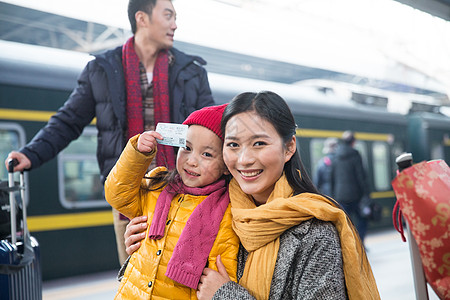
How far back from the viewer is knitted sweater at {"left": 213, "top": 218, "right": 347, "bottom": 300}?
130cm

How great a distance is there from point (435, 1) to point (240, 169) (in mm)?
2096

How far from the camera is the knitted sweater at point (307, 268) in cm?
130

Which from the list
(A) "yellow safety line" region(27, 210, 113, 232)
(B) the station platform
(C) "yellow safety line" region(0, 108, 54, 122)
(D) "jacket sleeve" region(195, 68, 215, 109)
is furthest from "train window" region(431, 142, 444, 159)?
(D) "jacket sleeve" region(195, 68, 215, 109)

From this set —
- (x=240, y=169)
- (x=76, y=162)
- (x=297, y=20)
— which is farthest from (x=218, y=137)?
(x=76, y=162)

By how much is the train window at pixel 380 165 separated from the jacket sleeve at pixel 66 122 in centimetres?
631

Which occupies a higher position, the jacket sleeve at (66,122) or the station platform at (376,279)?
the jacket sleeve at (66,122)

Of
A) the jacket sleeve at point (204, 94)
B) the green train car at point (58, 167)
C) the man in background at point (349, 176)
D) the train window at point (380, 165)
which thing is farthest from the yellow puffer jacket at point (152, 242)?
the train window at point (380, 165)

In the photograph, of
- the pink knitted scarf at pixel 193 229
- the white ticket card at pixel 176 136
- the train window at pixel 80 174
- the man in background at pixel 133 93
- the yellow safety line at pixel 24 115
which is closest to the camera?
the pink knitted scarf at pixel 193 229

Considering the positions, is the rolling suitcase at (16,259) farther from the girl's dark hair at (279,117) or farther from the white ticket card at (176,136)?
the girl's dark hair at (279,117)

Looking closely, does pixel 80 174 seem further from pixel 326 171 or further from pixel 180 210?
pixel 326 171

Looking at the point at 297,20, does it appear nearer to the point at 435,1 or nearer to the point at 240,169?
the point at 435,1

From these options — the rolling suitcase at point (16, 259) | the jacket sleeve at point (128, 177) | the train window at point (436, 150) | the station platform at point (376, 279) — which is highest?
the jacket sleeve at point (128, 177)

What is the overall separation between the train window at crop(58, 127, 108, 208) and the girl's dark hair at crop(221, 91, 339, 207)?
292 cm

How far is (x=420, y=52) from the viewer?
339 centimetres
